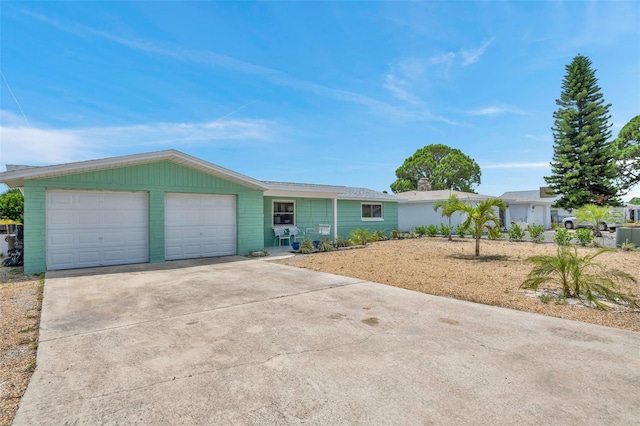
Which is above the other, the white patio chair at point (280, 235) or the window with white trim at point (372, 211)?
the window with white trim at point (372, 211)

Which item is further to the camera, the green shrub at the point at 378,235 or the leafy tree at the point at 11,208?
the leafy tree at the point at 11,208

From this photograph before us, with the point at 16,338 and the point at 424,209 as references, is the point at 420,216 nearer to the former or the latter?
the point at 424,209

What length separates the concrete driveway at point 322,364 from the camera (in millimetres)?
2398

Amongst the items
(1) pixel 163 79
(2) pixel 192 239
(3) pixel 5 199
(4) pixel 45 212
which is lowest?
(2) pixel 192 239

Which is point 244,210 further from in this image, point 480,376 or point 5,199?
point 5,199

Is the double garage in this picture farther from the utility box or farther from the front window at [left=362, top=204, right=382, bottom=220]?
the utility box

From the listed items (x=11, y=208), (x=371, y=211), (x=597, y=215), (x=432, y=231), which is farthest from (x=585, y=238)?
(x=11, y=208)

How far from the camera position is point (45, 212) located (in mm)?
8344

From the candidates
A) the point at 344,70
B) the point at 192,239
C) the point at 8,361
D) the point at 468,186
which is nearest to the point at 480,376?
the point at 8,361

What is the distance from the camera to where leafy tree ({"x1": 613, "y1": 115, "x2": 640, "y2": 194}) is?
24.1 meters

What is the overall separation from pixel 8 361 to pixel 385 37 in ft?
46.0

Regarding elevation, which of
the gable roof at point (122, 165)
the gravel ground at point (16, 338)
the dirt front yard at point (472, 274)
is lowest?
the dirt front yard at point (472, 274)

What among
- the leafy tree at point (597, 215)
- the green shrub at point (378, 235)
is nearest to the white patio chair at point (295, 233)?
the green shrub at point (378, 235)

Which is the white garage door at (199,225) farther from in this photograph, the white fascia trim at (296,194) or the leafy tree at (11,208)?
the leafy tree at (11,208)
